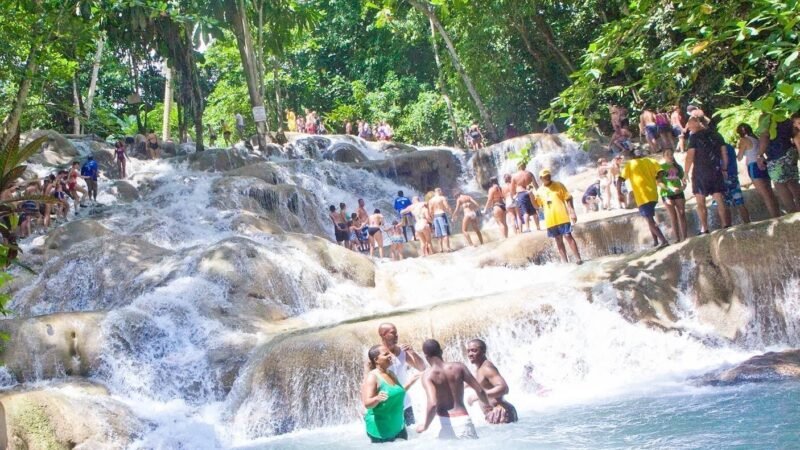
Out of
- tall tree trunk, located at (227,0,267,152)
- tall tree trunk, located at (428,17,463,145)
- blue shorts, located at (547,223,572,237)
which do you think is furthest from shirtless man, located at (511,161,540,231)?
tall tree trunk, located at (428,17,463,145)

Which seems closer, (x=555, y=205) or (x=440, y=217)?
(x=555, y=205)

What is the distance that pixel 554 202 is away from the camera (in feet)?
41.4

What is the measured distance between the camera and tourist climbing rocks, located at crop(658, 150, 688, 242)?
38.7 feet

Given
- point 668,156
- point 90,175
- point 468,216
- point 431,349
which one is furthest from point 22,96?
point 431,349

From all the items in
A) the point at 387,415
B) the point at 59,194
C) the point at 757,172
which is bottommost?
the point at 387,415

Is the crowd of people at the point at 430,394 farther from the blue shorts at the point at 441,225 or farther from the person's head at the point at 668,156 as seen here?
the blue shorts at the point at 441,225

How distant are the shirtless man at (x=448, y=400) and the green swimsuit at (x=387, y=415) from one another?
0.19 m

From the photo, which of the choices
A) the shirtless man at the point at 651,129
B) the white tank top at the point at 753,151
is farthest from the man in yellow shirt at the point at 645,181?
the shirtless man at the point at 651,129

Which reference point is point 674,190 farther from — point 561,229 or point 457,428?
point 457,428

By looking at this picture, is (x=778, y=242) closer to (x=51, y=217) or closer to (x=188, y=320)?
(x=188, y=320)

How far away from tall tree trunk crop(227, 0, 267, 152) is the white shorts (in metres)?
21.0

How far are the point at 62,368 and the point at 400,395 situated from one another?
6.43 m

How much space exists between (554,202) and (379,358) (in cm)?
649

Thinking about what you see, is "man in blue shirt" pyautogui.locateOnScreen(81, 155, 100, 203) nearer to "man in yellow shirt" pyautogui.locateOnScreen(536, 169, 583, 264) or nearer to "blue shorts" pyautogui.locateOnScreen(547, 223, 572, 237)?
"man in yellow shirt" pyautogui.locateOnScreen(536, 169, 583, 264)
